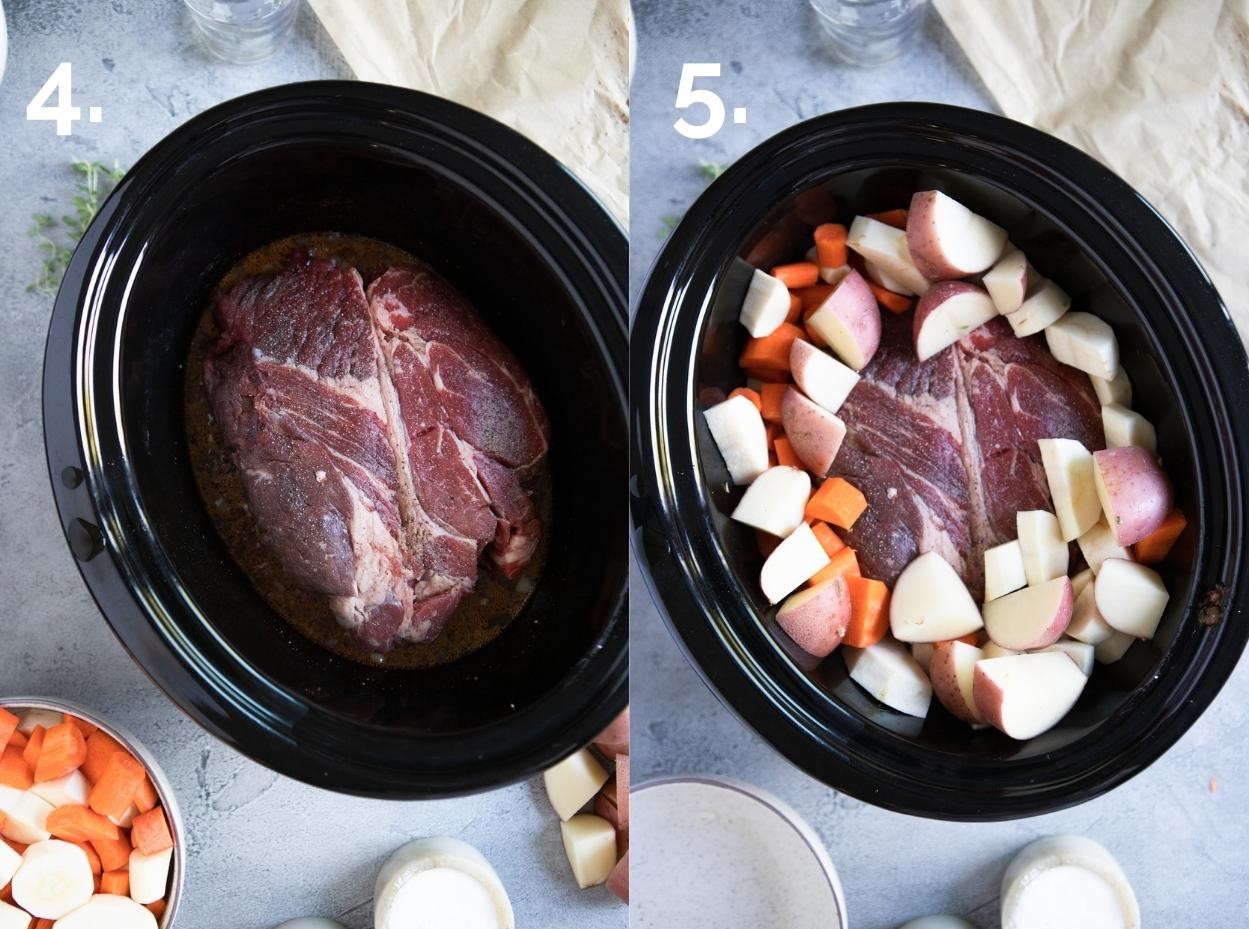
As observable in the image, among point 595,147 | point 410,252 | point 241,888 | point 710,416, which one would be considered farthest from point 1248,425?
point 241,888

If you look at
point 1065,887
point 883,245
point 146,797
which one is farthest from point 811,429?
point 146,797

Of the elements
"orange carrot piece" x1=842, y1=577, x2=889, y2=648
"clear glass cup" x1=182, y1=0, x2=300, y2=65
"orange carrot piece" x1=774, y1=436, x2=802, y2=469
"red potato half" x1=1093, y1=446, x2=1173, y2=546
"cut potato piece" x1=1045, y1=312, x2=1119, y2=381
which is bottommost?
"orange carrot piece" x1=842, y1=577, x2=889, y2=648

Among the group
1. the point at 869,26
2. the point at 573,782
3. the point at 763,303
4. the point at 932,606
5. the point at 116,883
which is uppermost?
the point at 869,26

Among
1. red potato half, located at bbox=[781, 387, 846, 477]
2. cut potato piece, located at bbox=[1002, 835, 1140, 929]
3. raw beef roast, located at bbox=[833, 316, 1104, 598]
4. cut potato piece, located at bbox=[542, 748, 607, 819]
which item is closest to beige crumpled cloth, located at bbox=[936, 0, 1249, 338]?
raw beef roast, located at bbox=[833, 316, 1104, 598]

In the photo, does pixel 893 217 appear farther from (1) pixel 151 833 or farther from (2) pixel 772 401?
(1) pixel 151 833

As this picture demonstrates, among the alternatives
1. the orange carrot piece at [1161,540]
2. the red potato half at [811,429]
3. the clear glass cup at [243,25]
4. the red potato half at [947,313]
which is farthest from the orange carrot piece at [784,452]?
the clear glass cup at [243,25]

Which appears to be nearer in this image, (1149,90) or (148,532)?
(148,532)

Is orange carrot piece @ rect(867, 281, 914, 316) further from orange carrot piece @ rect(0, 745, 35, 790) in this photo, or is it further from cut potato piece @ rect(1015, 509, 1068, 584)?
orange carrot piece @ rect(0, 745, 35, 790)
